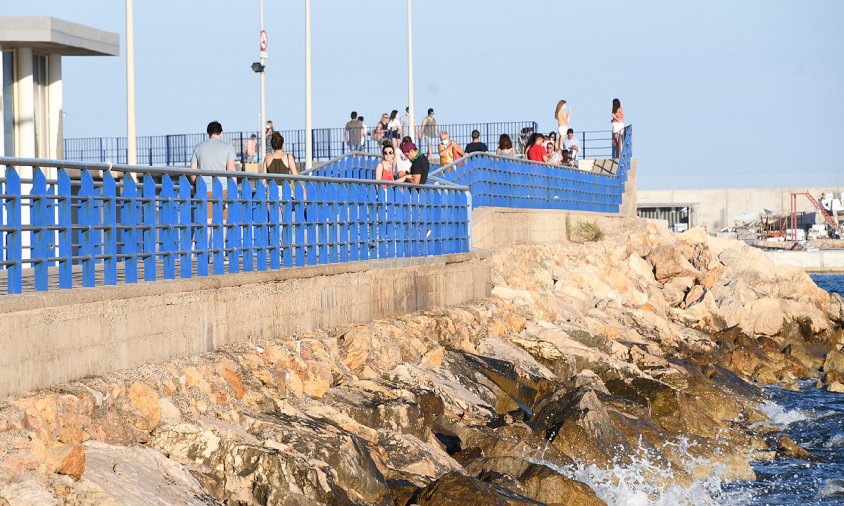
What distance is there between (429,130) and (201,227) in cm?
2416

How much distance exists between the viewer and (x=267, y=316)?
1280 centimetres

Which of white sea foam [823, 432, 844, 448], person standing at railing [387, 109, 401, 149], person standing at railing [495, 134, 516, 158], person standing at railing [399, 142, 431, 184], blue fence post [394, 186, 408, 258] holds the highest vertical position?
person standing at railing [387, 109, 401, 149]

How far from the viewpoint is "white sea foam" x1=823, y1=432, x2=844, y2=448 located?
1691cm

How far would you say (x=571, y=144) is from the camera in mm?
32625

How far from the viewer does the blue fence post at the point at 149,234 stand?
10828 millimetres

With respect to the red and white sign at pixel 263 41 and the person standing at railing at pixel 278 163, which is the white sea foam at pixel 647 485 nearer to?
the person standing at railing at pixel 278 163

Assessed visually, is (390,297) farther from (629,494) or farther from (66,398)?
(66,398)

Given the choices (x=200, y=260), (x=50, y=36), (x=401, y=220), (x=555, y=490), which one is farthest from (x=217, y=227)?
(x=50, y=36)

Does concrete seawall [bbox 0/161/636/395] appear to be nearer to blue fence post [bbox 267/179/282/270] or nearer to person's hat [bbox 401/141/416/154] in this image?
blue fence post [bbox 267/179/282/270]

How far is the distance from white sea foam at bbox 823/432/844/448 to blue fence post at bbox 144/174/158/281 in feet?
Result: 31.9

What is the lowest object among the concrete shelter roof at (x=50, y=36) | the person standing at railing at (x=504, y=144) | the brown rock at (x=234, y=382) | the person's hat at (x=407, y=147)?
the brown rock at (x=234, y=382)

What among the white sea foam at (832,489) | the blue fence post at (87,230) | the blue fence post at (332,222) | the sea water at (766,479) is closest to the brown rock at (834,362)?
the sea water at (766,479)


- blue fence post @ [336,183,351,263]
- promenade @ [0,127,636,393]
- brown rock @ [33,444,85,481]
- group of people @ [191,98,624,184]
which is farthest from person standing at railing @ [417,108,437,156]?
brown rock @ [33,444,85,481]

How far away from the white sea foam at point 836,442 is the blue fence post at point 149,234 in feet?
31.9
